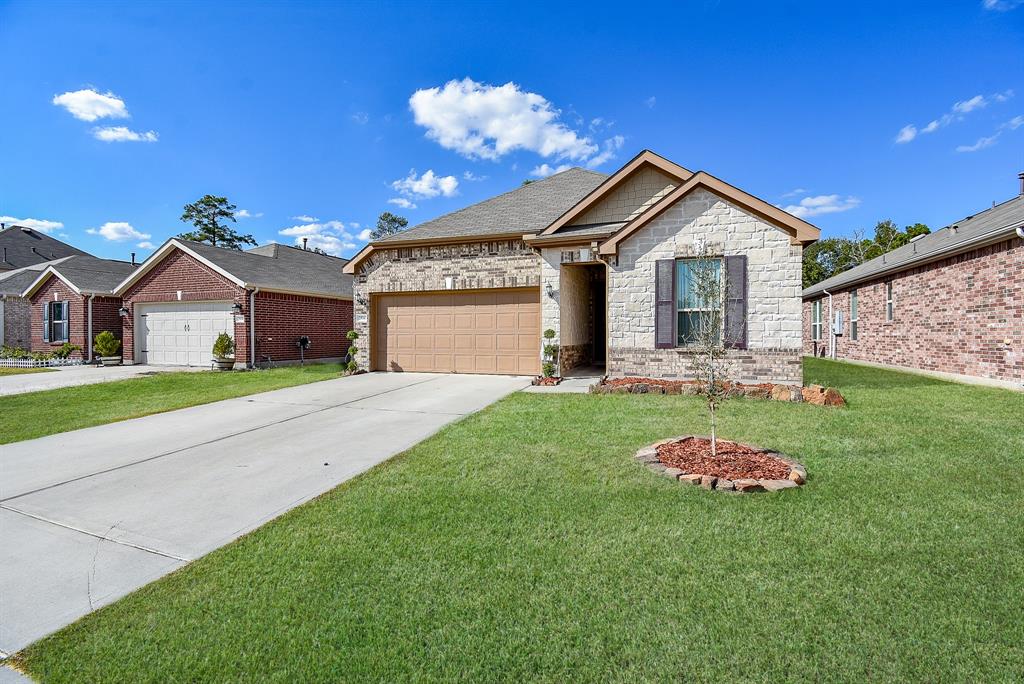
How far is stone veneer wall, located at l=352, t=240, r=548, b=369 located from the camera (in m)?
11.9

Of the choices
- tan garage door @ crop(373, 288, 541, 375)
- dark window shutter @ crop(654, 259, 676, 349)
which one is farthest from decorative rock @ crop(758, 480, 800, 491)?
tan garage door @ crop(373, 288, 541, 375)

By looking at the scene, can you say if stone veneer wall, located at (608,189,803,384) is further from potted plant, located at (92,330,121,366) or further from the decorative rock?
potted plant, located at (92,330,121,366)

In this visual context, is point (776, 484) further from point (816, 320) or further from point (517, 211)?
point (816, 320)

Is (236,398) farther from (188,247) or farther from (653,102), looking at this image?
(653,102)

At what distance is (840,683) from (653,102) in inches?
572

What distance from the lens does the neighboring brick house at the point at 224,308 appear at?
606 inches

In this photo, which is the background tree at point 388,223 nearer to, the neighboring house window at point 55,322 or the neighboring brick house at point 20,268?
the neighboring brick house at point 20,268

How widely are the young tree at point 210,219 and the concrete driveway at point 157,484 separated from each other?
4310cm

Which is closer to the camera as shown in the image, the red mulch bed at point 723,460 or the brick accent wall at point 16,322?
the red mulch bed at point 723,460

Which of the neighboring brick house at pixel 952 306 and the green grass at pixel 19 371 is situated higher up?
the neighboring brick house at pixel 952 306

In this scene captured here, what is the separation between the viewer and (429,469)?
473 cm

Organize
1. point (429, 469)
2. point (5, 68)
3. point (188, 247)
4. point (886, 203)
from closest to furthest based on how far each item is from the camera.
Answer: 1. point (429, 469)
2. point (5, 68)
3. point (188, 247)
4. point (886, 203)

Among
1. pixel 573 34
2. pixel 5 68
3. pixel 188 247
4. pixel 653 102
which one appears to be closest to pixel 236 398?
pixel 188 247

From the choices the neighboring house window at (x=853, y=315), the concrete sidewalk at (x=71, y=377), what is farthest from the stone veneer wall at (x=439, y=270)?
the neighboring house window at (x=853, y=315)
